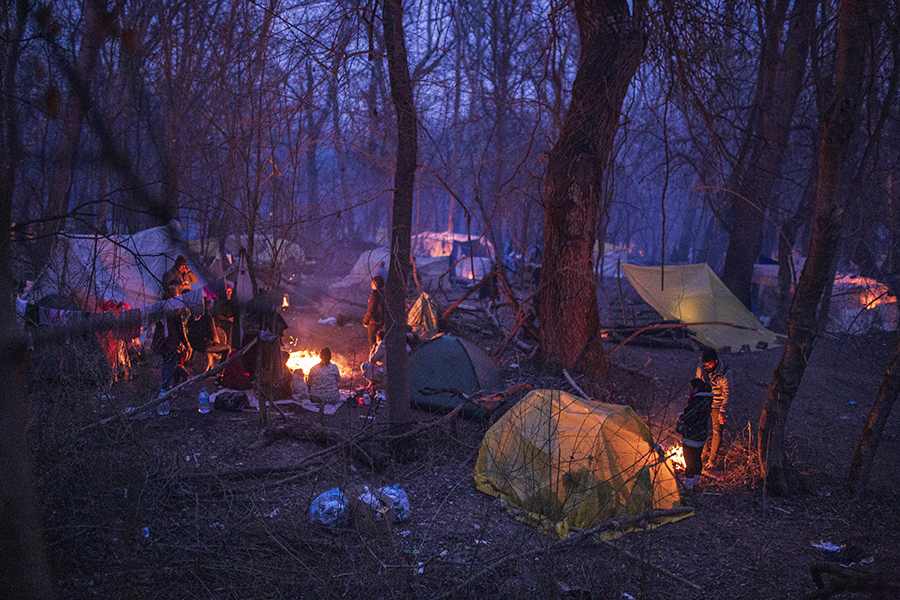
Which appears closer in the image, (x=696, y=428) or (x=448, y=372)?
(x=696, y=428)

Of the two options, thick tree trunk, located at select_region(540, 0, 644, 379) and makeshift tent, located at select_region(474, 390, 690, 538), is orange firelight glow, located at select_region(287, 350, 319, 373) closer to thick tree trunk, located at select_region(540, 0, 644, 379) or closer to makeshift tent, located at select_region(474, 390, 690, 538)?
thick tree trunk, located at select_region(540, 0, 644, 379)

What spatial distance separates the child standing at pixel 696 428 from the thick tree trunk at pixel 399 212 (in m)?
2.93

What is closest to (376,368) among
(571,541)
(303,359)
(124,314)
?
(303,359)

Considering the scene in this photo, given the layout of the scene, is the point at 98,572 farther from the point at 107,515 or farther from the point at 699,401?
the point at 699,401

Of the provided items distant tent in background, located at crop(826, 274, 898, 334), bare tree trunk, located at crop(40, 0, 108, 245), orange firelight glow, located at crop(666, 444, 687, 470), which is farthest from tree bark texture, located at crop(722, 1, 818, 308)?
bare tree trunk, located at crop(40, 0, 108, 245)

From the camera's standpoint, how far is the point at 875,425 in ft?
18.4

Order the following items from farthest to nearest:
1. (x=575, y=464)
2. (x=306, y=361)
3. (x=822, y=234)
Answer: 1. (x=306, y=361)
2. (x=575, y=464)
3. (x=822, y=234)

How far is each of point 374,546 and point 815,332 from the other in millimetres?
4395

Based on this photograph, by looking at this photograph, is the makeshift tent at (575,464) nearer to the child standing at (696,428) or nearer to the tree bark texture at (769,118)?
the child standing at (696,428)

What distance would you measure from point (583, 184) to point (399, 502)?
5196 millimetres

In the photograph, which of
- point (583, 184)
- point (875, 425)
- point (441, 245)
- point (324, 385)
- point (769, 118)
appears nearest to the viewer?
point (875, 425)

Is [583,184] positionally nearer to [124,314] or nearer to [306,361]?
[306,361]

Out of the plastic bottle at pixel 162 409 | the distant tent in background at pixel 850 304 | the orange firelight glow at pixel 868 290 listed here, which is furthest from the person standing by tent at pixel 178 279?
the distant tent in background at pixel 850 304

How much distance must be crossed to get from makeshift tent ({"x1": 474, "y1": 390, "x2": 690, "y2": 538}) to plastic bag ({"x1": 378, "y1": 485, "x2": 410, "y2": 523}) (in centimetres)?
90
